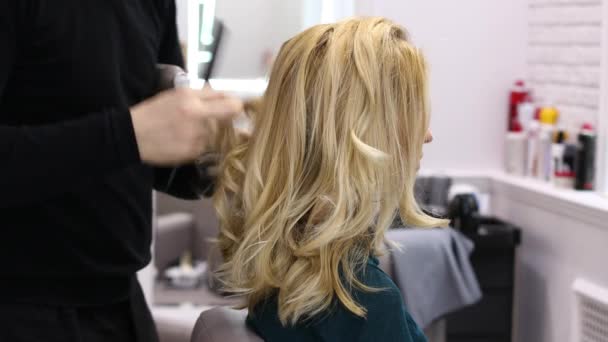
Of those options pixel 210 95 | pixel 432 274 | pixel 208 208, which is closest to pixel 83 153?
pixel 210 95

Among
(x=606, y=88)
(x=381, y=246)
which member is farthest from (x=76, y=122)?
(x=606, y=88)

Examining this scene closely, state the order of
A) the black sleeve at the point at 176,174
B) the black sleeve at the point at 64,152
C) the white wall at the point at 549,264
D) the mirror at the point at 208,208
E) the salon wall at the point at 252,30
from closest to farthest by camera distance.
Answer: the black sleeve at the point at 64,152, the black sleeve at the point at 176,174, the salon wall at the point at 252,30, the mirror at the point at 208,208, the white wall at the point at 549,264

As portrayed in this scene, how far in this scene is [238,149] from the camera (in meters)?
1.37

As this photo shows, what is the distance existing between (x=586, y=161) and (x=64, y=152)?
8.00 ft

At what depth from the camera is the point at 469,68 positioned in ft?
11.6

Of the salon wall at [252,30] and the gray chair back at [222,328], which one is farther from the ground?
the salon wall at [252,30]

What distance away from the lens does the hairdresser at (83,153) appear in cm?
99

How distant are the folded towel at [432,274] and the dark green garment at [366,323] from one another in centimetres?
164

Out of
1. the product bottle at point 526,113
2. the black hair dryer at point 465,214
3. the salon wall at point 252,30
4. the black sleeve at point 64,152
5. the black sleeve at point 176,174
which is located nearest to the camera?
the black sleeve at point 64,152

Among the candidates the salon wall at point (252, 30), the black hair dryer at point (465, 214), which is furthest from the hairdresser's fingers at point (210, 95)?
the black hair dryer at point (465, 214)

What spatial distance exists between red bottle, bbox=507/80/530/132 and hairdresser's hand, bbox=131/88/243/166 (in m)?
2.70

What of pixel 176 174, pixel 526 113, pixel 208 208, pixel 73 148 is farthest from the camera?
pixel 526 113

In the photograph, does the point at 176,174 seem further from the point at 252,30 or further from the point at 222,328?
the point at 252,30

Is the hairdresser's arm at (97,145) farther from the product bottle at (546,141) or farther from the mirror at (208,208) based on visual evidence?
the product bottle at (546,141)
